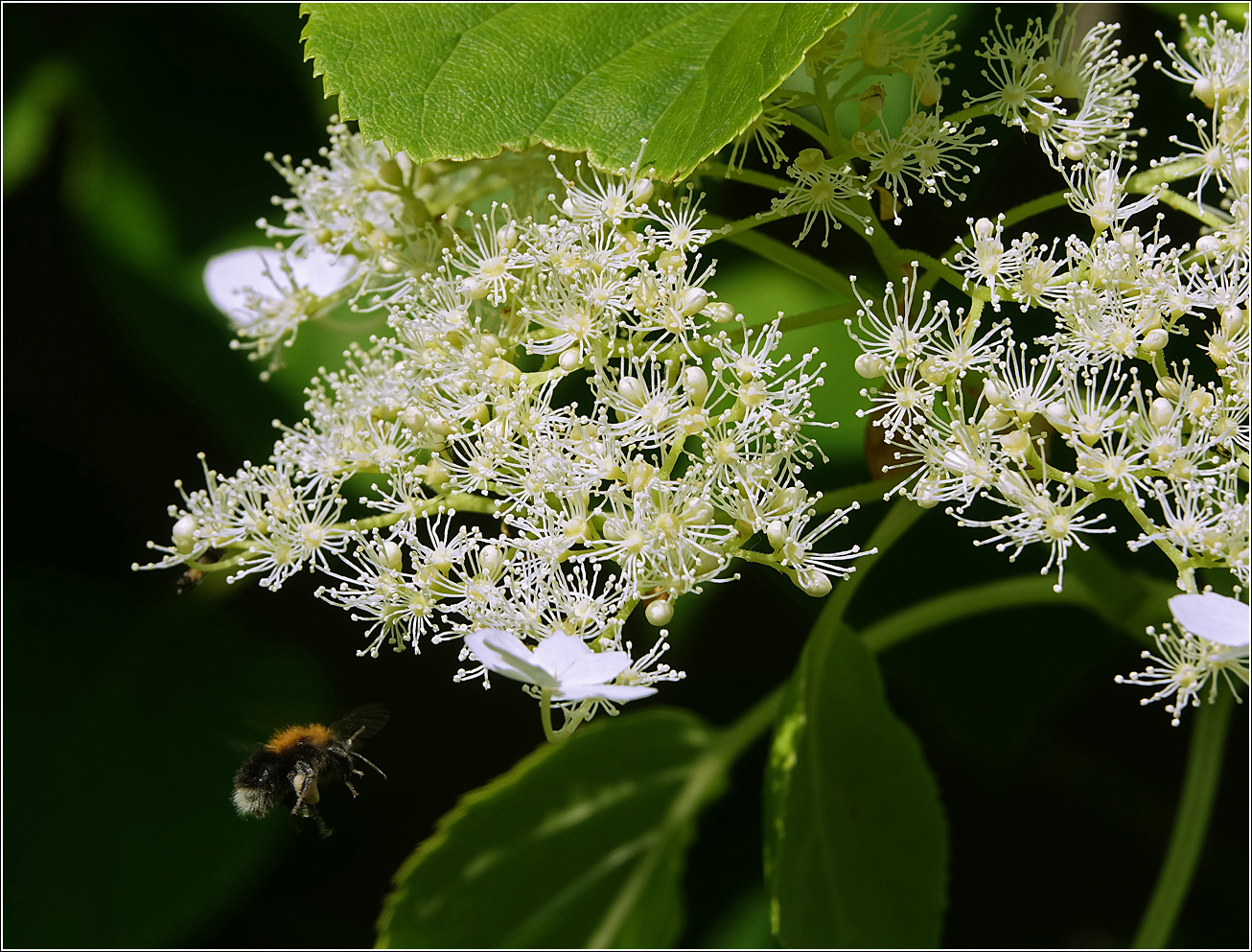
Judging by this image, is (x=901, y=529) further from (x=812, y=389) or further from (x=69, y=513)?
(x=69, y=513)

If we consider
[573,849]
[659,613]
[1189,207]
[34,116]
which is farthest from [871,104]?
[34,116]

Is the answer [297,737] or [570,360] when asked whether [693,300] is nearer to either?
[570,360]

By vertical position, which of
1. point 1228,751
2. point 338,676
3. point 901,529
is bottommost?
point 1228,751

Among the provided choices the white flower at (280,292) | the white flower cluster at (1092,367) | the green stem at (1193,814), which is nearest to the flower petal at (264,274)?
the white flower at (280,292)

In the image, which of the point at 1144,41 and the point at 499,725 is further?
the point at 499,725

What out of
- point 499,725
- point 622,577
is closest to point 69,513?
point 499,725

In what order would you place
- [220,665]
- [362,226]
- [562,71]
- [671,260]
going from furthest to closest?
[220,665], [362,226], [562,71], [671,260]

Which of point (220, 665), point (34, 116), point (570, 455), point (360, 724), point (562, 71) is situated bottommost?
point (220, 665)

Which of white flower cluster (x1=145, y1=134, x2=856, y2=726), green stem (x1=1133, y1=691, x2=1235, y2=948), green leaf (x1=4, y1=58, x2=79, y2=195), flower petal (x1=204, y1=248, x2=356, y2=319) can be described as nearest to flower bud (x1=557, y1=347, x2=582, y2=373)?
white flower cluster (x1=145, y1=134, x2=856, y2=726)
